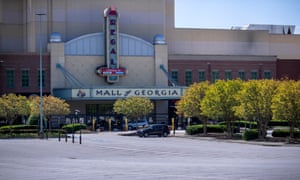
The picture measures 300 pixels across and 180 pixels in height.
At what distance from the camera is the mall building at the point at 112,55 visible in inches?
3430

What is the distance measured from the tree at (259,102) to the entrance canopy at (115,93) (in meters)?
30.6

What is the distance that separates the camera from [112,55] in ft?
286

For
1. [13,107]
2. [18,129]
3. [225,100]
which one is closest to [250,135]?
[225,100]

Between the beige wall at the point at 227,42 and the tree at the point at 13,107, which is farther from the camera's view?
the beige wall at the point at 227,42

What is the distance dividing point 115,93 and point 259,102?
107ft

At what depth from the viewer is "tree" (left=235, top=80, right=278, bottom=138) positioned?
5509 centimetres

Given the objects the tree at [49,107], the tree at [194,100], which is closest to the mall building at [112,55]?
the tree at [49,107]

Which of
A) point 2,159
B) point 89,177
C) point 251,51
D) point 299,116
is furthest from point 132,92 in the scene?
point 89,177

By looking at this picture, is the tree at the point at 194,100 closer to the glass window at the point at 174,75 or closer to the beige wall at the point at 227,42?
the glass window at the point at 174,75

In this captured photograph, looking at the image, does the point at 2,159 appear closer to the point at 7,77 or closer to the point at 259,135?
the point at 259,135

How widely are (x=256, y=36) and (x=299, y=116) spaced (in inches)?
2135

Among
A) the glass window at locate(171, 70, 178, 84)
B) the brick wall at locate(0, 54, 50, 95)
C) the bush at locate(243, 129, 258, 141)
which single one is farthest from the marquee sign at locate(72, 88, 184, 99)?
the bush at locate(243, 129, 258, 141)

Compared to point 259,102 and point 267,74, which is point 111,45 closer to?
point 267,74

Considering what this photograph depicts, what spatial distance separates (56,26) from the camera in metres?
92.2
